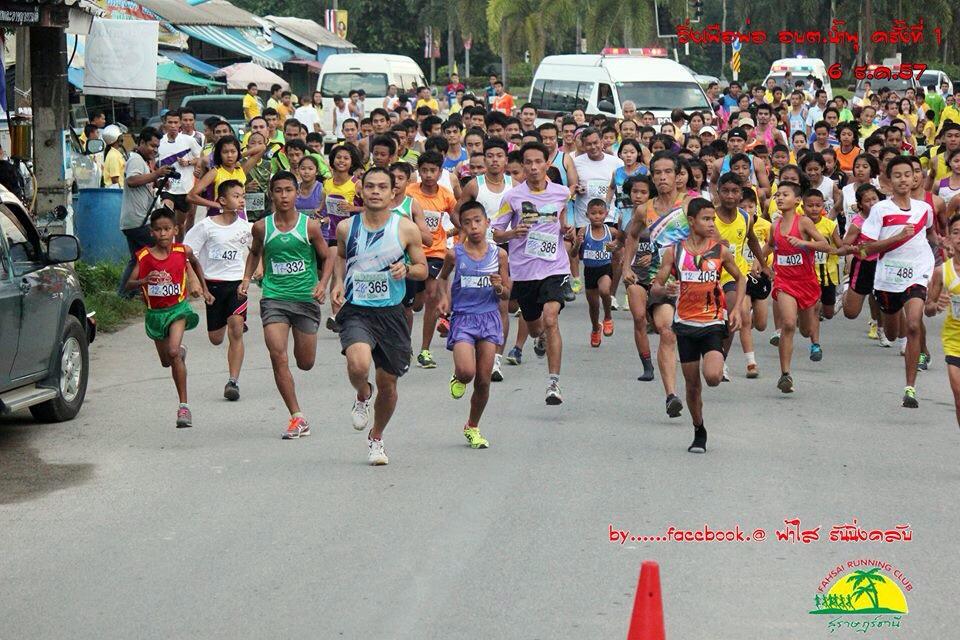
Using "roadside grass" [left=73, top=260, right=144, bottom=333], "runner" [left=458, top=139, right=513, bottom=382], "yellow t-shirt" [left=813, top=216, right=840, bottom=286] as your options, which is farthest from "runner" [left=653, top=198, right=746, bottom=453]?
"roadside grass" [left=73, top=260, right=144, bottom=333]

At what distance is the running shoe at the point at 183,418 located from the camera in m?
10.9

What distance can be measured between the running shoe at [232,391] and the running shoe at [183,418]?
3.36 ft

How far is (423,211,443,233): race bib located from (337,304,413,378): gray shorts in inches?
168

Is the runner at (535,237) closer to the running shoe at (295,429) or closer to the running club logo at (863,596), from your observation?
the running shoe at (295,429)

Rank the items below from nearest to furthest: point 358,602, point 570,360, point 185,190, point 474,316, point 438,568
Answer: point 358,602 < point 438,568 < point 474,316 < point 570,360 < point 185,190

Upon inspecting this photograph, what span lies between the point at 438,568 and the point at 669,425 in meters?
4.05

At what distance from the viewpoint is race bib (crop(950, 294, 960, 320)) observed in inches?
375

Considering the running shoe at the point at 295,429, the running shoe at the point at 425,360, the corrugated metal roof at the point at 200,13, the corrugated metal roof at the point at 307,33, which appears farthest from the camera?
the corrugated metal roof at the point at 307,33

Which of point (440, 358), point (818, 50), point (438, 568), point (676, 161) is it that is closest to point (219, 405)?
point (440, 358)

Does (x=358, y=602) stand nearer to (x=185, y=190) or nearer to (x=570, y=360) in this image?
(x=570, y=360)

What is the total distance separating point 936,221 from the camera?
13906 millimetres

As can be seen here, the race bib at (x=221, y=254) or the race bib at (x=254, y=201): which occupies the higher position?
the race bib at (x=254, y=201)

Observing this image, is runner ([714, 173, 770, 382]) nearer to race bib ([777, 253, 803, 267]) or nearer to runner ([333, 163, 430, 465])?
race bib ([777, 253, 803, 267])

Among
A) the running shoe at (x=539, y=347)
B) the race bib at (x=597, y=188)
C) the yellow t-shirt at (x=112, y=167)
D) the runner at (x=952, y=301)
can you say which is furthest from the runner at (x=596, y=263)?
the yellow t-shirt at (x=112, y=167)
